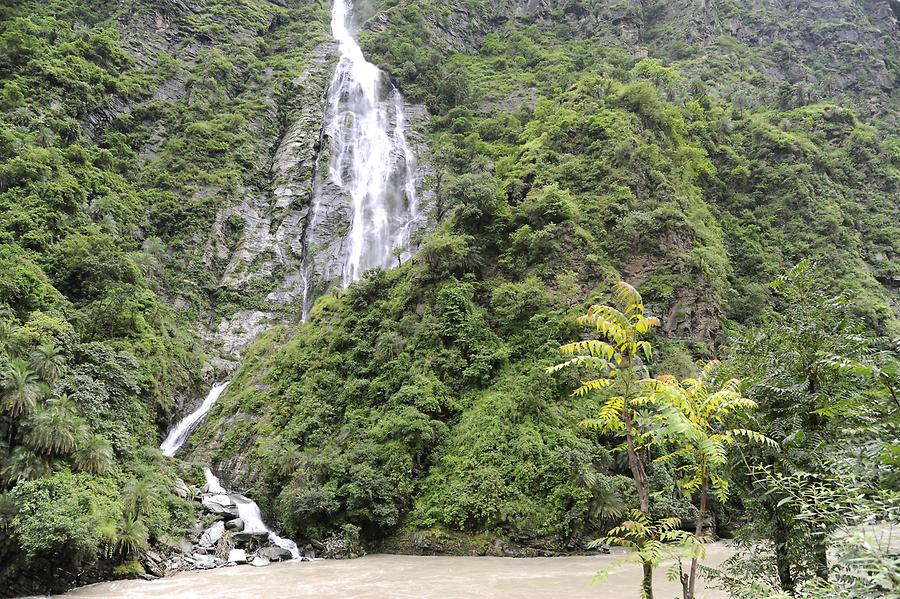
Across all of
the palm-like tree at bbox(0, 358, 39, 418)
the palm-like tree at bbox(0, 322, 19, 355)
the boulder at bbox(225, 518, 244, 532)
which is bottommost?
the boulder at bbox(225, 518, 244, 532)

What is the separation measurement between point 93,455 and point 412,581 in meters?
12.2

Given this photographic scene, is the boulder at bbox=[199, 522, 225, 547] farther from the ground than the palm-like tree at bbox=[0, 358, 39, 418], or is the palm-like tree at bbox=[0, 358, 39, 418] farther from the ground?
the palm-like tree at bbox=[0, 358, 39, 418]

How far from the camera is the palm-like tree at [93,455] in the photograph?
1738 centimetres

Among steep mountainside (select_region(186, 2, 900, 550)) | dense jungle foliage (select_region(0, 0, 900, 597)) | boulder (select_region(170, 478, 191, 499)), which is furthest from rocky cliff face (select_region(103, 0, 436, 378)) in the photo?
boulder (select_region(170, 478, 191, 499))

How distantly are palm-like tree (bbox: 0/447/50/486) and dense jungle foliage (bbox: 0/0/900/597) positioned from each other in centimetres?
12

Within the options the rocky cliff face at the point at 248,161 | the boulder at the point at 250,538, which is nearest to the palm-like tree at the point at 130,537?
the boulder at the point at 250,538

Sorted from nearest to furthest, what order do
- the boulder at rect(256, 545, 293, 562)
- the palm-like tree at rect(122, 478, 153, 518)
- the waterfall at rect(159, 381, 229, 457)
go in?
the palm-like tree at rect(122, 478, 153, 518)
the boulder at rect(256, 545, 293, 562)
the waterfall at rect(159, 381, 229, 457)

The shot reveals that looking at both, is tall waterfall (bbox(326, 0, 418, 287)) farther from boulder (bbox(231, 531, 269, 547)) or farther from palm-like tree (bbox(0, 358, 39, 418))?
palm-like tree (bbox(0, 358, 39, 418))

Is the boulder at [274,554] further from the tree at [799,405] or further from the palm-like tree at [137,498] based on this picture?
the tree at [799,405]

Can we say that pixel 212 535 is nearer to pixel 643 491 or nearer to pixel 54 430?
pixel 54 430

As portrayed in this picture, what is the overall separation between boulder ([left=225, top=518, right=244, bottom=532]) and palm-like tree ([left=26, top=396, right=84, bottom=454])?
21.1ft

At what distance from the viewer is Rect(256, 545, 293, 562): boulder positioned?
18.2 meters

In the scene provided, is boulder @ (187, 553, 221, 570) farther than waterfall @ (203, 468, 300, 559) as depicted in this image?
No

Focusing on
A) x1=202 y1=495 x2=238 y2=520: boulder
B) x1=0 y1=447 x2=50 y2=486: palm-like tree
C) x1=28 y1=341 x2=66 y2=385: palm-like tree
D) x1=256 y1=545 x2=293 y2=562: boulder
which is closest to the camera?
x1=0 y1=447 x2=50 y2=486: palm-like tree
